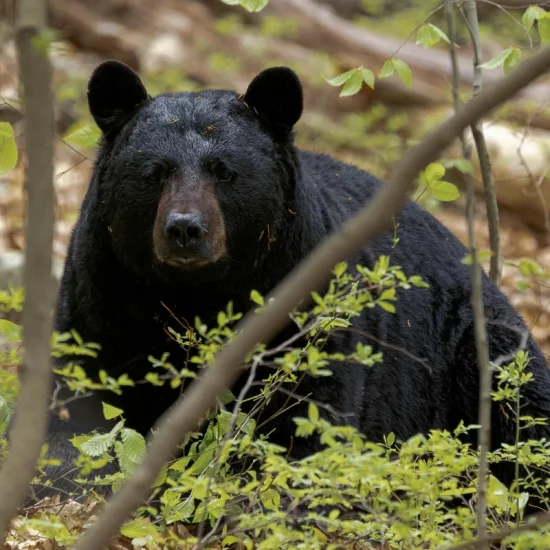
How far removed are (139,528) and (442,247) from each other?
3.33m

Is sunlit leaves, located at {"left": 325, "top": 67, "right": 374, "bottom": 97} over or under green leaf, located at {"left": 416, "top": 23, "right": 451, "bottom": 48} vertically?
under

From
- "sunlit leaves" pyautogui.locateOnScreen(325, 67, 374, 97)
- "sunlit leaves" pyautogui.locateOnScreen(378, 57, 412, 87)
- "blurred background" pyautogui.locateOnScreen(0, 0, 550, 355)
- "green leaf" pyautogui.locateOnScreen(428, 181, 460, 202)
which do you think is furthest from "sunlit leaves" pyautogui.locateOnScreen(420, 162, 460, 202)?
"blurred background" pyautogui.locateOnScreen(0, 0, 550, 355)

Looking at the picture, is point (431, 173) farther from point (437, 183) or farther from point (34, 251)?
point (34, 251)

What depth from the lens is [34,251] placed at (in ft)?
6.51

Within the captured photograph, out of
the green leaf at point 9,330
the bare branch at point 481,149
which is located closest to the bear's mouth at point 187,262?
the green leaf at point 9,330

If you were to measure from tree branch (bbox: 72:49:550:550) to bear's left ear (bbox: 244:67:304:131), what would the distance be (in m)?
2.77

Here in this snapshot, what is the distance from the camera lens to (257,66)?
43.8 ft

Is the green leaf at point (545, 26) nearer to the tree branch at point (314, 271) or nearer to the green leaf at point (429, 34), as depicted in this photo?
the green leaf at point (429, 34)

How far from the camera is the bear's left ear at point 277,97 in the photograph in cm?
471

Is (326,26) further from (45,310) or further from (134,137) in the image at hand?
(45,310)

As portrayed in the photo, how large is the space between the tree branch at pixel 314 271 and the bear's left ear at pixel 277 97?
9.09ft

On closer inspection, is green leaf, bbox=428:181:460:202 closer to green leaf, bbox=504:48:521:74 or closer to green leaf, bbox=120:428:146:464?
green leaf, bbox=504:48:521:74

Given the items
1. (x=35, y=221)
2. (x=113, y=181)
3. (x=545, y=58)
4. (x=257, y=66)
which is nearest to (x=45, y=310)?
(x=35, y=221)

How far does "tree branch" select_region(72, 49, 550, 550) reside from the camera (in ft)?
6.52
